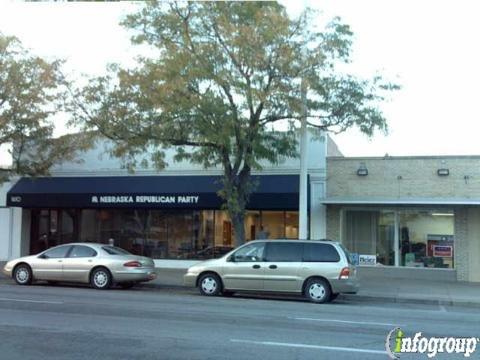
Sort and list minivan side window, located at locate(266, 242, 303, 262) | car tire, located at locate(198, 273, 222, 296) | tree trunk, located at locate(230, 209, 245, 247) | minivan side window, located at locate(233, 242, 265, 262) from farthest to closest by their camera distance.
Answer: tree trunk, located at locate(230, 209, 245, 247) < car tire, located at locate(198, 273, 222, 296) < minivan side window, located at locate(233, 242, 265, 262) < minivan side window, located at locate(266, 242, 303, 262)

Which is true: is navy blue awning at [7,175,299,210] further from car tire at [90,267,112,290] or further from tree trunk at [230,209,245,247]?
car tire at [90,267,112,290]

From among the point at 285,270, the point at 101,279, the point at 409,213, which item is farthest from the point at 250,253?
the point at 409,213

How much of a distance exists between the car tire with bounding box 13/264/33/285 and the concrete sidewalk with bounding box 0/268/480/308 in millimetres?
1592

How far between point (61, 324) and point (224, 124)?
7.49 metres

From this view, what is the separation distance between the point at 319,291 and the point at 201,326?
5347 millimetres

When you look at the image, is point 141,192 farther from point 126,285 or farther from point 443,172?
point 443,172

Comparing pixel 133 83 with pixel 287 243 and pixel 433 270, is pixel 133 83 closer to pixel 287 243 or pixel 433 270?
pixel 287 243

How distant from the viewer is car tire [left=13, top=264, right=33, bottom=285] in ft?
56.5

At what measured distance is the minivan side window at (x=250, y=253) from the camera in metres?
15.2

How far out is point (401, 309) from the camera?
1392 centimetres

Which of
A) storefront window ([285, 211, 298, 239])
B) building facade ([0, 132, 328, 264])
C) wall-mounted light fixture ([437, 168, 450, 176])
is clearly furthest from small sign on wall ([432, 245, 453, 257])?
storefront window ([285, 211, 298, 239])

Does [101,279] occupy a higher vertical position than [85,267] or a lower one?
lower

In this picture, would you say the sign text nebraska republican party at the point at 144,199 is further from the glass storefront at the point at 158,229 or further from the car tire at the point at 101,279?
the car tire at the point at 101,279

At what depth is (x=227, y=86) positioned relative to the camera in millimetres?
15984
